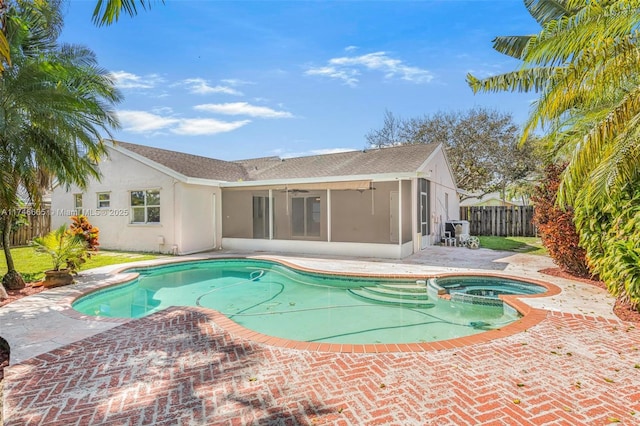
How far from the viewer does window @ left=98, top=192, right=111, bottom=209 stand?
2475cm

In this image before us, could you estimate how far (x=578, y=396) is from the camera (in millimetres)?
5059

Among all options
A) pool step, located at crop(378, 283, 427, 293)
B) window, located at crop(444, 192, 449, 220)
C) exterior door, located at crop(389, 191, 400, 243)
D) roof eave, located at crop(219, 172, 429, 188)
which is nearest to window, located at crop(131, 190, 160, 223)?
roof eave, located at crop(219, 172, 429, 188)

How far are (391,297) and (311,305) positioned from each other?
3013 millimetres

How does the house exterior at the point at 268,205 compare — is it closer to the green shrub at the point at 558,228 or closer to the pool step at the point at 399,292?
the pool step at the point at 399,292

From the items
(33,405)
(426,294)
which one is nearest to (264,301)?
(426,294)

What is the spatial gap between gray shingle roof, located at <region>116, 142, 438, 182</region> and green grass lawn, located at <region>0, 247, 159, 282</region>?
627cm

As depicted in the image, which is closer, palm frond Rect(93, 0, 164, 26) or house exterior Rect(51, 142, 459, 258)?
palm frond Rect(93, 0, 164, 26)

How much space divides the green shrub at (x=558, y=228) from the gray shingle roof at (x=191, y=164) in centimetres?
2015

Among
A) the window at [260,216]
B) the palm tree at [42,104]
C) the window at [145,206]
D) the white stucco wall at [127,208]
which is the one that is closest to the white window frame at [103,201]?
the white stucco wall at [127,208]

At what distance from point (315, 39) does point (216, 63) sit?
625 centimetres

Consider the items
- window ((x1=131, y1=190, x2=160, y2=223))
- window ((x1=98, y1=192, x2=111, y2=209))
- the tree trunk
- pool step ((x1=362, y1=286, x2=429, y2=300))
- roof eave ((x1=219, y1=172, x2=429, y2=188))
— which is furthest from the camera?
window ((x1=98, y1=192, x2=111, y2=209))

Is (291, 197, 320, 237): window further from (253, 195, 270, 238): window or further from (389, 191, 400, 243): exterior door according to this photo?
(389, 191, 400, 243): exterior door

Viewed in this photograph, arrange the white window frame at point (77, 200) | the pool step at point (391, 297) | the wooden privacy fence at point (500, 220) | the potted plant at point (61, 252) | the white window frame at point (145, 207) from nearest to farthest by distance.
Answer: the pool step at point (391, 297)
the potted plant at point (61, 252)
the white window frame at point (145, 207)
the white window frame at point (77, 200)
the wooden privacy fence at point (500, 220)

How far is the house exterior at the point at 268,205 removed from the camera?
21375 mm
